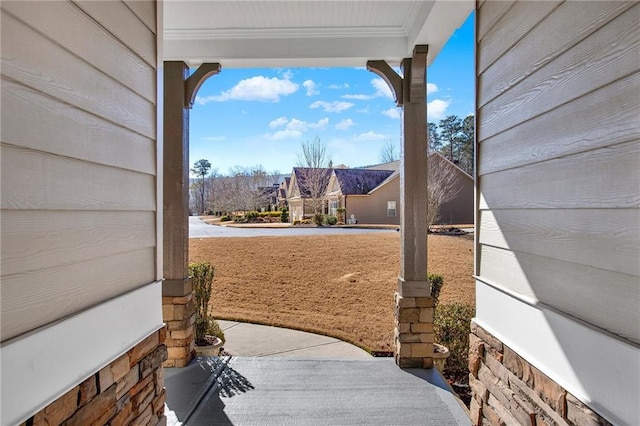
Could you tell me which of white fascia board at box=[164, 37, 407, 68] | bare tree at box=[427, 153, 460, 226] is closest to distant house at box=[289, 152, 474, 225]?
bare tree at box=[427, 153, 460, 226]

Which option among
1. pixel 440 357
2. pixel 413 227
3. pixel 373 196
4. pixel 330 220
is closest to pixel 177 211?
pixel 413 227

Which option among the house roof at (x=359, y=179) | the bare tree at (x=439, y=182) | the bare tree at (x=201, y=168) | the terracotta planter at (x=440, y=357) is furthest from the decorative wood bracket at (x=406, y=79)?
the bare tree at (x=201, y=168)

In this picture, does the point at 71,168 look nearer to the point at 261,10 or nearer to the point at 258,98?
the point at 261,10

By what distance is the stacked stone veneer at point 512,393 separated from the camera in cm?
122

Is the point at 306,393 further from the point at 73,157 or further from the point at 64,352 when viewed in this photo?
the point at 73,157

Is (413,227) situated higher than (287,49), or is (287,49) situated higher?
(287,49)

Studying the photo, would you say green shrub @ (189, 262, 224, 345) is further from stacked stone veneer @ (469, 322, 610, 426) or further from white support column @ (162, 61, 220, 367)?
stacked stone veneer @ (469, 322, 610, 426)

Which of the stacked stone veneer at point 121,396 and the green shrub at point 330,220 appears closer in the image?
the stacked stone veneer at point 121,396

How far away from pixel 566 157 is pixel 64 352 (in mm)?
1832

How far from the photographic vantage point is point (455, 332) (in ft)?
13.5

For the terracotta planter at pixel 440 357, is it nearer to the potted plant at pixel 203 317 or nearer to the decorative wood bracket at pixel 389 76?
the potted plant at pixel 203 317

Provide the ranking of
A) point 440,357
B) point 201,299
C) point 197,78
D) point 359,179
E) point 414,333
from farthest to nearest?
point 359,179
point 201,299
point 440,357
point 197,78
point 414,333

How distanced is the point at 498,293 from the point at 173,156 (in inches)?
122

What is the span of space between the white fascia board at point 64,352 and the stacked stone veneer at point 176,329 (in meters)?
1.82
